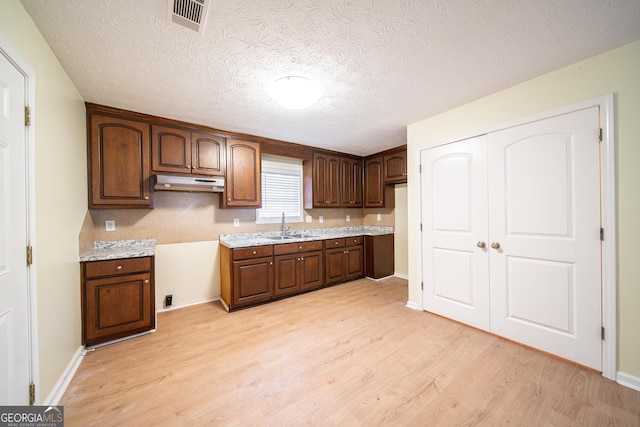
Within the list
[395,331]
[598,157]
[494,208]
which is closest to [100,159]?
[395,331]

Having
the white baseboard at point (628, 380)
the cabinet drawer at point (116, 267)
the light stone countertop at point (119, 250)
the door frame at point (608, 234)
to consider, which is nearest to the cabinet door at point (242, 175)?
the light stone countertop at point (119, 250)

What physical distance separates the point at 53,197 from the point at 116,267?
90cm

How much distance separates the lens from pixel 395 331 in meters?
2.40

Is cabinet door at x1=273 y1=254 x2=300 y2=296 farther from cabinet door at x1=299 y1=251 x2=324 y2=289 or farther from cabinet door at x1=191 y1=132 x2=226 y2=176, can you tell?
cabinet door at x1=191 y1=132 x2=226 y2=176

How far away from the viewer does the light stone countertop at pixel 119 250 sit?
2159mm

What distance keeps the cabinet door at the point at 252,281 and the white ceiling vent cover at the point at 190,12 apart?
7.76 feet

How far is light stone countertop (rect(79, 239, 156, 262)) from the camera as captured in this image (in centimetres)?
216

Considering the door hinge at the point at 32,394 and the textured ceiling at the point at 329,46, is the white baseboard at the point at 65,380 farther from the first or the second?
the textured ceiling at the point at 329,46

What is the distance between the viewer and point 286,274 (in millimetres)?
3357

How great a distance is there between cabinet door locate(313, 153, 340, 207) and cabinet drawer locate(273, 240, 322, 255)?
0.74m

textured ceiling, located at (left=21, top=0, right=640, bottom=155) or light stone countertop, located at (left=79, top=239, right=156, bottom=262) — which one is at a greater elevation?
textured ceiling, located at (left=21, top=0, right=640, bottom=155)

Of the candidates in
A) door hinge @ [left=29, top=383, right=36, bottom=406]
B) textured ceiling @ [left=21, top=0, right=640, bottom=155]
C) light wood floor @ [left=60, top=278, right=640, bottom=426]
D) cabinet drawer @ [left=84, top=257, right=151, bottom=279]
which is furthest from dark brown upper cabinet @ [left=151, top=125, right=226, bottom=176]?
door hinge @ [left=29, top=383, right=36, bottom=406]

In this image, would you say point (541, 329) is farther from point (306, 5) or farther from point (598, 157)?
point (306, 5)

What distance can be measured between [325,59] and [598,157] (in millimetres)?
2146
